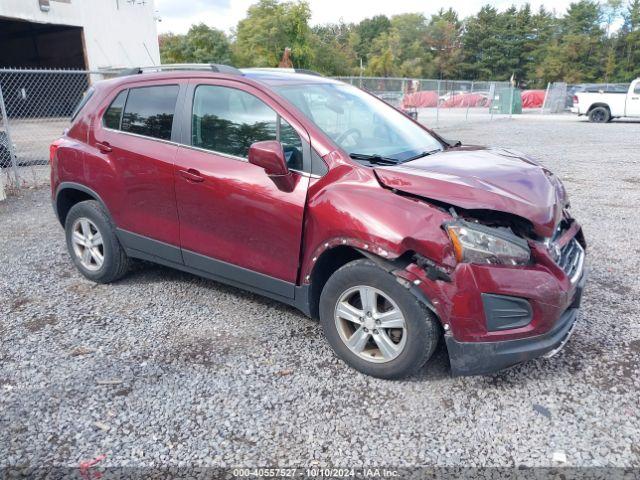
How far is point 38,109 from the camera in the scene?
26.2 m

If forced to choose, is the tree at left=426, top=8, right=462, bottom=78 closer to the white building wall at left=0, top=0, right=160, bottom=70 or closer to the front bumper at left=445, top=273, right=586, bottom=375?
the white building wall at left=0, top=0, right=160, bottom=70

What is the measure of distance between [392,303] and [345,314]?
0.34 m

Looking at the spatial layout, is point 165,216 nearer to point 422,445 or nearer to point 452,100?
point 422,445

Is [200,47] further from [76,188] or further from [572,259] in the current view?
[572,259]

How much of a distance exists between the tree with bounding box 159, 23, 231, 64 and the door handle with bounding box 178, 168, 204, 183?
210ft

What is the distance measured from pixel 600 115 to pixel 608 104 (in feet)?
2.14

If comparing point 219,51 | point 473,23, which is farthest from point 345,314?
point 473,23

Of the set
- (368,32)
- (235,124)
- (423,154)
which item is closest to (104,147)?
(235,124)

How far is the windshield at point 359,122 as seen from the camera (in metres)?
3.40

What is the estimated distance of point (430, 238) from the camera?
8.78ft

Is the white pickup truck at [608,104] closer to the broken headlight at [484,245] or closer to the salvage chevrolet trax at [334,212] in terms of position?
the salvage chevrolet trax at [334,212]

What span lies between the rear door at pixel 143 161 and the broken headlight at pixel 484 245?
2.14 metres

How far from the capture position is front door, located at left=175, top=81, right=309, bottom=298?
3256 mm

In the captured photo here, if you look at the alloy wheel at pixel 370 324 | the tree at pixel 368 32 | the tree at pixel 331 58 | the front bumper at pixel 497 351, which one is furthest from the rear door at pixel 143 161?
the tree at pixel 368 32
